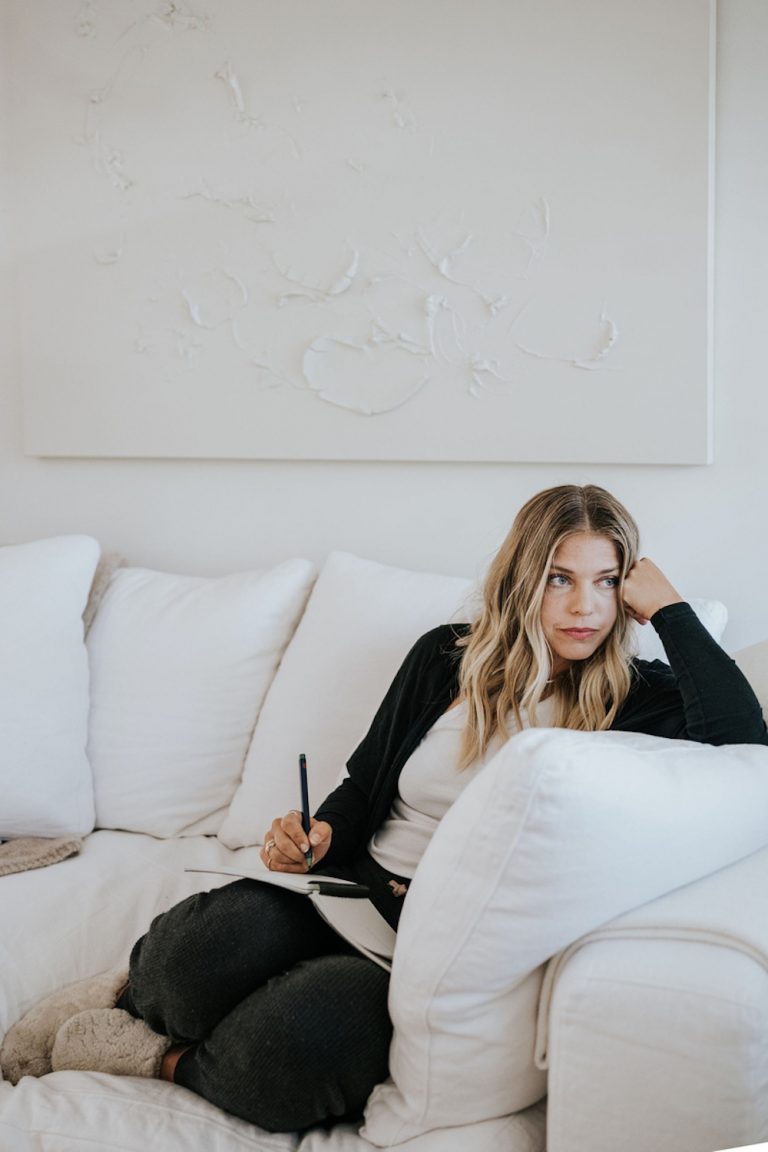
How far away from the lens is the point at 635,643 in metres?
1.56

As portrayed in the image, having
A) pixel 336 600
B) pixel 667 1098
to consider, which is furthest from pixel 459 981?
pixel 336 600

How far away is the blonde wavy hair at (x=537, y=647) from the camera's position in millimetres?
1489

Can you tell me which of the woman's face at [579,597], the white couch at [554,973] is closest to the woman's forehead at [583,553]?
the woman's face at [579,597]

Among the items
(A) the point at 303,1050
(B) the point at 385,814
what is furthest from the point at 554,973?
(B) the point at 385,814

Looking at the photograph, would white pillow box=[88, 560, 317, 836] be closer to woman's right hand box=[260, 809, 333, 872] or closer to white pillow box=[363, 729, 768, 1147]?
woman's right hand box=[260, 809, 333, 872]

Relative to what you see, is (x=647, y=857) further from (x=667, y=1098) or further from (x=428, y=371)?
(x=428, y=371)

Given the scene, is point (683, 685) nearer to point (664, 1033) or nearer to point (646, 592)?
point (646, 592)

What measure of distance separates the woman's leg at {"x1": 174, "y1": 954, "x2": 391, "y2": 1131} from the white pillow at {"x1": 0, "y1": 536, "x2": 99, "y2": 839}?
30.9 inches

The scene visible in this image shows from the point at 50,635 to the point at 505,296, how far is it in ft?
3.47

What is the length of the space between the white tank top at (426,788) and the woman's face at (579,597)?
0.10 m

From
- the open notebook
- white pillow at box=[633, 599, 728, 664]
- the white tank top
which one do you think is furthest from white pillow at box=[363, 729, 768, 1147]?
white pillow at box=[633, 599, 728, 664]

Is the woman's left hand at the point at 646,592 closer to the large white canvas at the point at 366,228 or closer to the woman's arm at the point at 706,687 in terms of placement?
the woman's arm at the point at 706,687

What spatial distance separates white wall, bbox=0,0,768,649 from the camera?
1858 mm

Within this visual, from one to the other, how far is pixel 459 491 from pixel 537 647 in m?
0.68
